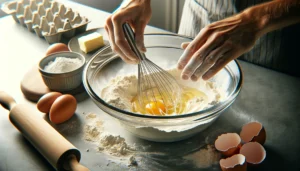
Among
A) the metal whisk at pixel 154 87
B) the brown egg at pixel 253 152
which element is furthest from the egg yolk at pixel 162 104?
the brown egg at pixel 253 152

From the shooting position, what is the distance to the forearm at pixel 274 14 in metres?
0.93

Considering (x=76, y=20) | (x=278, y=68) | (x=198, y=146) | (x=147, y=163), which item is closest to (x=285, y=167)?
(x=198, y=146)

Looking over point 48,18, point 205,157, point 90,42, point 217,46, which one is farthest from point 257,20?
point 48,18

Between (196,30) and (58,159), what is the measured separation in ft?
2.85

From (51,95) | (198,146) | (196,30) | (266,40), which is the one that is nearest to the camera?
(198,146)

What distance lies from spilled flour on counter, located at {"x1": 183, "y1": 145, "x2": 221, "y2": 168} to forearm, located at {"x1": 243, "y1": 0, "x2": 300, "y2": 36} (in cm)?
37

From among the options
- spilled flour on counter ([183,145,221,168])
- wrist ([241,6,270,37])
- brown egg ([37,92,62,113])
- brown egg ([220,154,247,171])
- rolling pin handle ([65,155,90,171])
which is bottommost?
spilled flour on counter ([183,145,221,168])

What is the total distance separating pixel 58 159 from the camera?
0.76m

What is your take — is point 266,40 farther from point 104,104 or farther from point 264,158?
point 104,104

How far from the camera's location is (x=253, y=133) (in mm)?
842

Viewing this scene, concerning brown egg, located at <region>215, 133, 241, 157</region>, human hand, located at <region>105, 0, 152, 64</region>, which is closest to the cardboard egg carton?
human hand, located at <region>105, 0, 152, 64</region>

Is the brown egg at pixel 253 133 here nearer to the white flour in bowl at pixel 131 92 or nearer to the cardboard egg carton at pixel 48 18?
the white flour in bowl at pixel 131 92

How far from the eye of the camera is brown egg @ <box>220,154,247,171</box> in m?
0.73

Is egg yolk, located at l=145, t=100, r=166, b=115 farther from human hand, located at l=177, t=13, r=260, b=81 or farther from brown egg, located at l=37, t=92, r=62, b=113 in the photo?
brown egg, located at l=37, t=92, r=62, b=113
